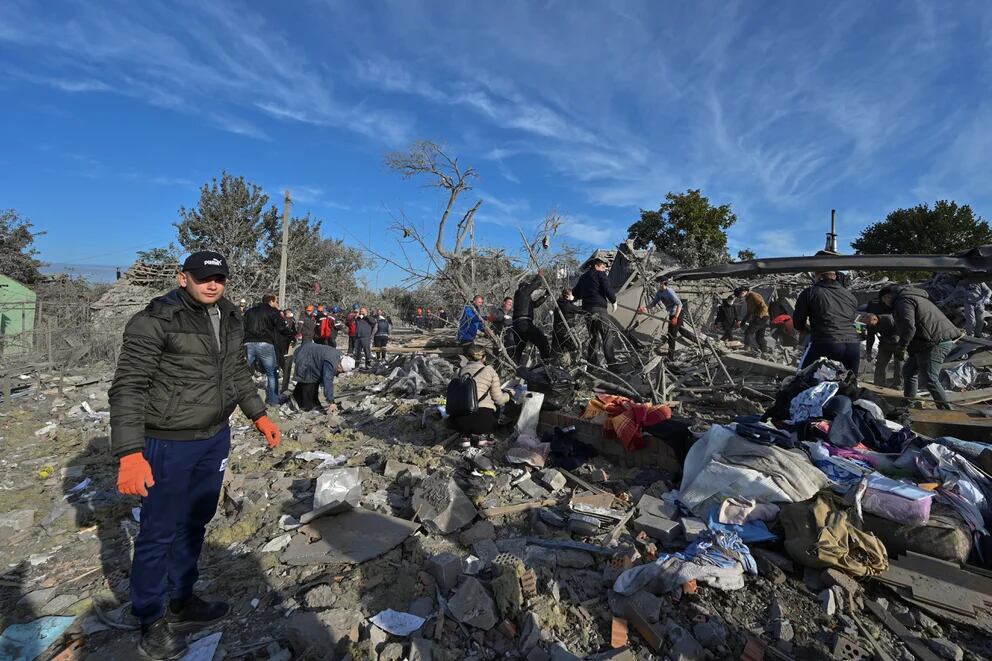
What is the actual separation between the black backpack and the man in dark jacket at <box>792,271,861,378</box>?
3287mm

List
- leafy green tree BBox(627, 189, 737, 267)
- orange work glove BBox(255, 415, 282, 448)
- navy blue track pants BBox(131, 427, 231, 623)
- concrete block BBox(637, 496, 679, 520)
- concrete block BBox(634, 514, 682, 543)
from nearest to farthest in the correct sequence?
navy blue track pants BBox(131, 427, 231, 623), orange work glove BBox(255, 415, 282, 448), concrete block BBox(634, 514, 682, 543), concrete block BBox(637, 496, 679, 520), leafy green tree BBox(627, 189, 737, 267)

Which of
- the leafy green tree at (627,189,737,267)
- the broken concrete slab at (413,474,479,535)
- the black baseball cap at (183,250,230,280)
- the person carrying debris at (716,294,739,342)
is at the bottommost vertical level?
the broken concrete slab at (413,474,479,535)

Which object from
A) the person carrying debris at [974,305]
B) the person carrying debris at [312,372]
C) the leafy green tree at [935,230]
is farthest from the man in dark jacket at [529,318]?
the leafy green tree at [935,230]

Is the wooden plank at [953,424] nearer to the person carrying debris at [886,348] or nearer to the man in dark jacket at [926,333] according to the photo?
the man in dark jacket at [926,333]

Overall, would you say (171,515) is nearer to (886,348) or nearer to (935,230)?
(886,348)

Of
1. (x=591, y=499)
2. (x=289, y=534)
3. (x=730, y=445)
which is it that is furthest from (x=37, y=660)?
(x=730, y=445)

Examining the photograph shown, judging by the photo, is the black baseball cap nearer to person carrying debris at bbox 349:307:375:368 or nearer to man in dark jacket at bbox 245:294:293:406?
man in dark jacket at bbox 245:294:293:406

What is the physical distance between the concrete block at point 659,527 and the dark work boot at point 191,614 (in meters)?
2.53

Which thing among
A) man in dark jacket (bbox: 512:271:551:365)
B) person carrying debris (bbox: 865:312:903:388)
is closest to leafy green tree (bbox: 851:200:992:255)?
person carrying debris (bbox: 865:312:903:388)

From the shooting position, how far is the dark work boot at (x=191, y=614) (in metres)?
2.35

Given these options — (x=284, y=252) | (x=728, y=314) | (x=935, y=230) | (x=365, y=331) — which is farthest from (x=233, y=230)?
(x=935, y=230)

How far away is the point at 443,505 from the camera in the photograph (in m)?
3.35

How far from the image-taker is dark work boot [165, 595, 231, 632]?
2346mm

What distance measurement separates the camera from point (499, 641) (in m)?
2.18
